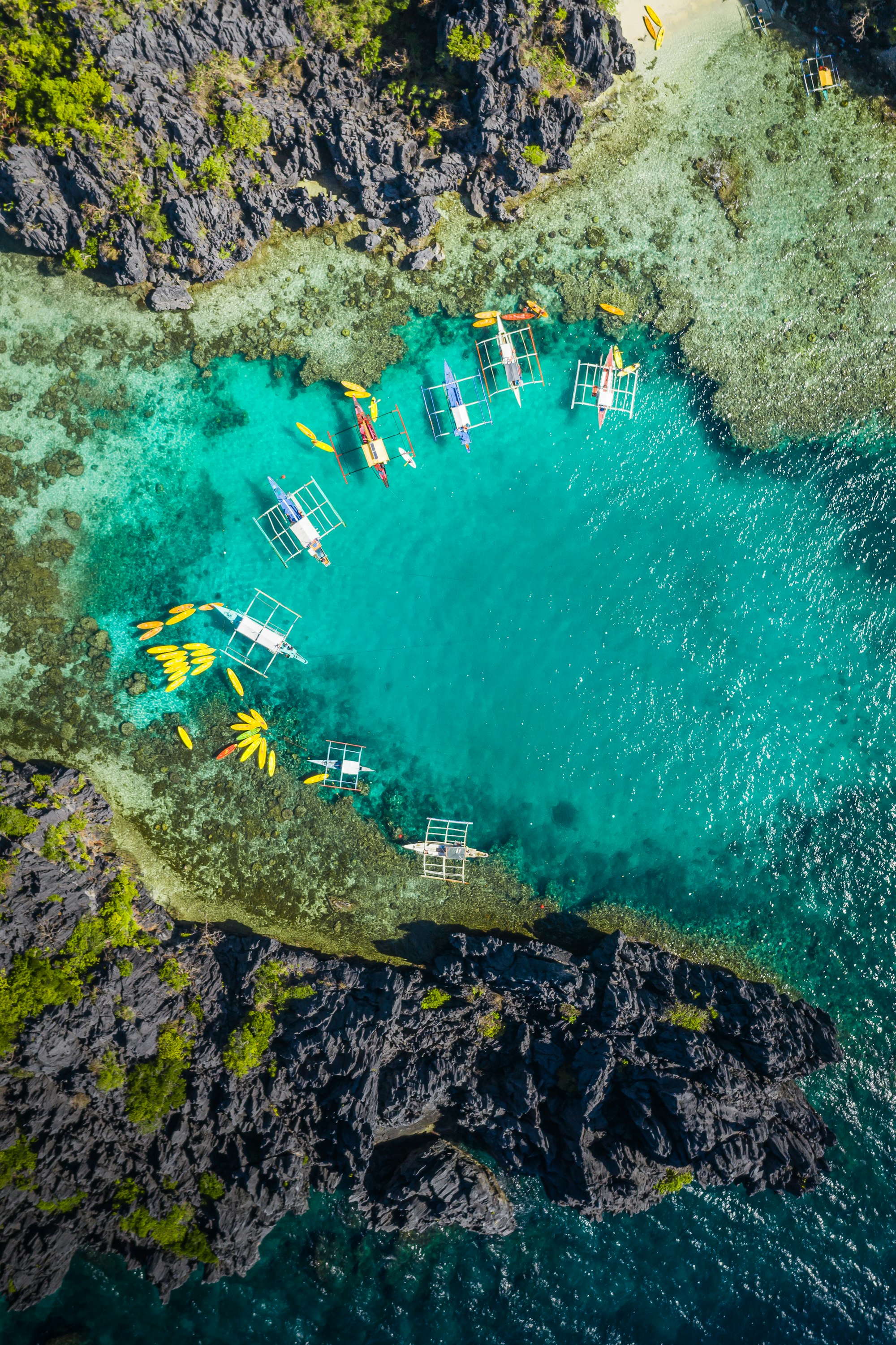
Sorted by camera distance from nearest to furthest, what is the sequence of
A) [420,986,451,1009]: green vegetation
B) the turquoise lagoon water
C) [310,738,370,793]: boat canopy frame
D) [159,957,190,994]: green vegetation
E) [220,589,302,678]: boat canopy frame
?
[159,957,190,994]: green vegetation → [420,986,451,1009]: green vegetation → the turquoise lagoon water → [220,589,302,678]: boat canopy frame → [310,738,370,793]: boat canopy frame

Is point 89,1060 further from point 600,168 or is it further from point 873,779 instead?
point 600,168

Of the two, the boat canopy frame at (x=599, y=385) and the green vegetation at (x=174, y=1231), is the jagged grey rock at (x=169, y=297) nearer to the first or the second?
the boat canopy frame at (x=599, y=385)

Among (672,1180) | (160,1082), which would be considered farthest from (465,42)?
(672,1180)

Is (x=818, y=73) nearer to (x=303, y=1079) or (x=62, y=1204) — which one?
(x=303, y=1079)

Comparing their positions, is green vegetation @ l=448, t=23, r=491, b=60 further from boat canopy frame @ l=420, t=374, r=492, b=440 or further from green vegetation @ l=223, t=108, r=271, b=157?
boat canopy frame @ l=420, t=374, r=492, b=440

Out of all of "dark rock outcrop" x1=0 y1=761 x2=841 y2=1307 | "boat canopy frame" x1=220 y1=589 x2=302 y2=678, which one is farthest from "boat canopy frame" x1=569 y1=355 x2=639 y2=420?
"dark rock outcrop" x1=0 y1=761 x2=841 y2=1307

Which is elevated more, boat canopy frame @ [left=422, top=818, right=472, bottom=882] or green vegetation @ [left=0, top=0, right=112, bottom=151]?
green vegetation @ [left=0, top=0, right=112, bottom=151]
